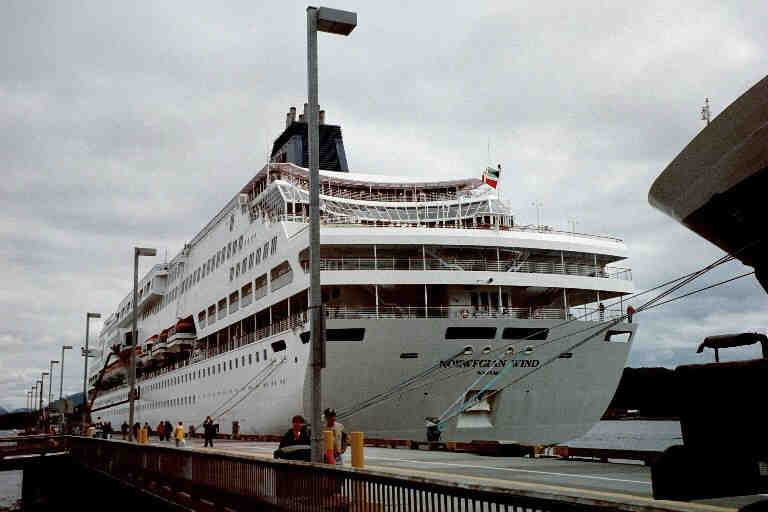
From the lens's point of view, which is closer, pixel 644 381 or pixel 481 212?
pixel 481 212

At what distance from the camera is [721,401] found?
5.68 metres

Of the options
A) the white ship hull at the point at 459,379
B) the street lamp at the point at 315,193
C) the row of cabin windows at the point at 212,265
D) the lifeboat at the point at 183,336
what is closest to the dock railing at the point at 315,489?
the street lamp at the point at 315,193

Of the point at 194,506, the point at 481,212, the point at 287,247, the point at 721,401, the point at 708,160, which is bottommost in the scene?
the point at 194,506

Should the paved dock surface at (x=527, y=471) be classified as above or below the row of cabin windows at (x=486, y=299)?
below

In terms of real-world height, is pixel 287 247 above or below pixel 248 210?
below

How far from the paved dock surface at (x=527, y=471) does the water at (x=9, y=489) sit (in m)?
21.4

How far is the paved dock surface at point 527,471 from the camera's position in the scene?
12.6 meters

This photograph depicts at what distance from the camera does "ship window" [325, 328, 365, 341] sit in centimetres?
2627

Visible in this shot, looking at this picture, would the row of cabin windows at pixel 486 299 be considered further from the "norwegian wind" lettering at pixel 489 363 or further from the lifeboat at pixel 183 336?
the lifeboat at pixel 183 336

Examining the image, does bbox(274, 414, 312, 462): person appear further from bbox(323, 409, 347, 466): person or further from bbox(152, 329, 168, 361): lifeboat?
bbox(152, 329, 168, 361): lifeboat

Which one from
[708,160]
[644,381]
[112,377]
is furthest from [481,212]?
[644,381]

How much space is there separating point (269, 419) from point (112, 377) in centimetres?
4989

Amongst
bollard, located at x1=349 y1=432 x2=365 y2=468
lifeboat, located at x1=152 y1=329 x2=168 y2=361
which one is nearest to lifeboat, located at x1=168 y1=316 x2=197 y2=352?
lifeboat, located at x1=152 y1=329 x2=168 y2=361

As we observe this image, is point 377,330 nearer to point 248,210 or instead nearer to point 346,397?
point 346,397
